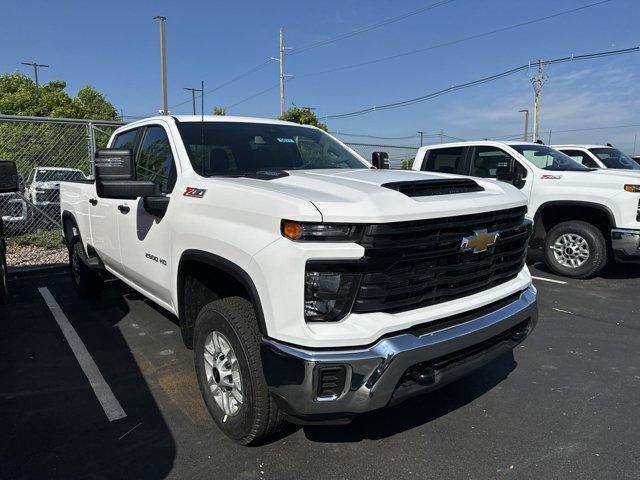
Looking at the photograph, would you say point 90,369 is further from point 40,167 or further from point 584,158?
point 584,158

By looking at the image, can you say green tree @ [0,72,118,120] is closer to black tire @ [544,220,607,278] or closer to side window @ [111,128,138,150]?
side window @ [111,128,138,150]

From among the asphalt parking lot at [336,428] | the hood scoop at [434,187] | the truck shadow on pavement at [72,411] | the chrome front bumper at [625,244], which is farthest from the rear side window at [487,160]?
the truck shadow on pavement at [72,411]

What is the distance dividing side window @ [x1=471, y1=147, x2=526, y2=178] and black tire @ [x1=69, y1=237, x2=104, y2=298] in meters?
5.75

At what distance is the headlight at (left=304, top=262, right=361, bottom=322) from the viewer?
7.42ft

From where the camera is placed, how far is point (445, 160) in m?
8.38

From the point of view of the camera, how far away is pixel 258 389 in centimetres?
251

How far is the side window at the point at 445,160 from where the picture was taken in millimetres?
8203

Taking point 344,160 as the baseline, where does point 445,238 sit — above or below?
below

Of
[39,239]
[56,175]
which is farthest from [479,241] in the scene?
[56,175]

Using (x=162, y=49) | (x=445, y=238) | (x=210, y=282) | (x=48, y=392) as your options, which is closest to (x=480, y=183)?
(x=445, y=238)

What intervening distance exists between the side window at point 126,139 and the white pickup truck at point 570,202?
17.4 feet

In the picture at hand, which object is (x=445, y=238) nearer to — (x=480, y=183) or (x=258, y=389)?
(x=480, y=183)

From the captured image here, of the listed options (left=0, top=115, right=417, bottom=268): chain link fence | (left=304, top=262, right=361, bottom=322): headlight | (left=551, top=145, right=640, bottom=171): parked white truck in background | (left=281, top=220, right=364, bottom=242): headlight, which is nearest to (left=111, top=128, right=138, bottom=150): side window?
(left=281, top=220, right=364, bottom=242): headlight

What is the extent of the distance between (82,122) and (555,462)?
9.02 meters
